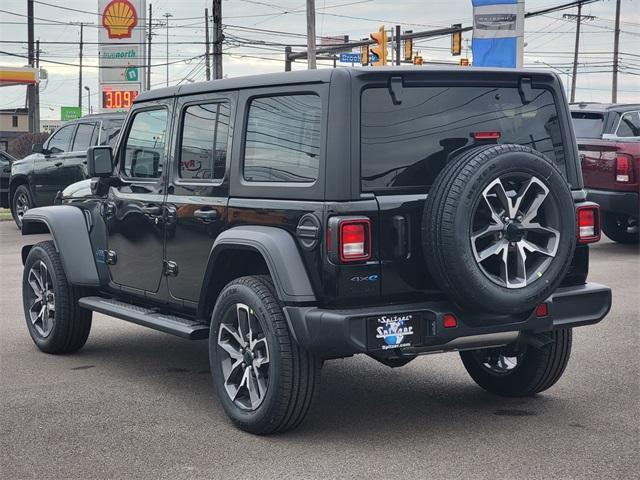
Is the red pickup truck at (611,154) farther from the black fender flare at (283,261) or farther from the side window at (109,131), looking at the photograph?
the black fender flare at (283,261)

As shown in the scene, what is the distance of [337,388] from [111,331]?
285 cm

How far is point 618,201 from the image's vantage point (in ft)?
45.0

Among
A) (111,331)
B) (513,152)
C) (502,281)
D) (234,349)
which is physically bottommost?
(111,331)

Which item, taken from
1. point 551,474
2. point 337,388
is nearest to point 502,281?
point 551,474

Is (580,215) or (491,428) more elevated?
(580,215)

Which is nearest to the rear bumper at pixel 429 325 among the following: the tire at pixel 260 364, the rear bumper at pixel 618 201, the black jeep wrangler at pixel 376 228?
the black jeep wrangler at pixel 376 228

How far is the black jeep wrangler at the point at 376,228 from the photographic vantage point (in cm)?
518

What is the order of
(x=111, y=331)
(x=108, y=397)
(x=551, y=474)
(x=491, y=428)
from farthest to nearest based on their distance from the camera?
1. (x=111, y=331)
2. (x=108, y=397)
3. (x=491, y=428)
4. (x=551, y=474)

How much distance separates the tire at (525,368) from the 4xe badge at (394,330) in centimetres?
118

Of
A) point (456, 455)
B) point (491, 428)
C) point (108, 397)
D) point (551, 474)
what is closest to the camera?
point (551, 474)

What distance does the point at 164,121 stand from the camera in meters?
6.82

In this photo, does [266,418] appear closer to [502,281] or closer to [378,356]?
[378,356]

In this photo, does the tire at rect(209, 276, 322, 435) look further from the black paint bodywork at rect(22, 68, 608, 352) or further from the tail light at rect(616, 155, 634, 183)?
the tail light at rect(616, 155, 634, 183)

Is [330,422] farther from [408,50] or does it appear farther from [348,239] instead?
[408,50]
